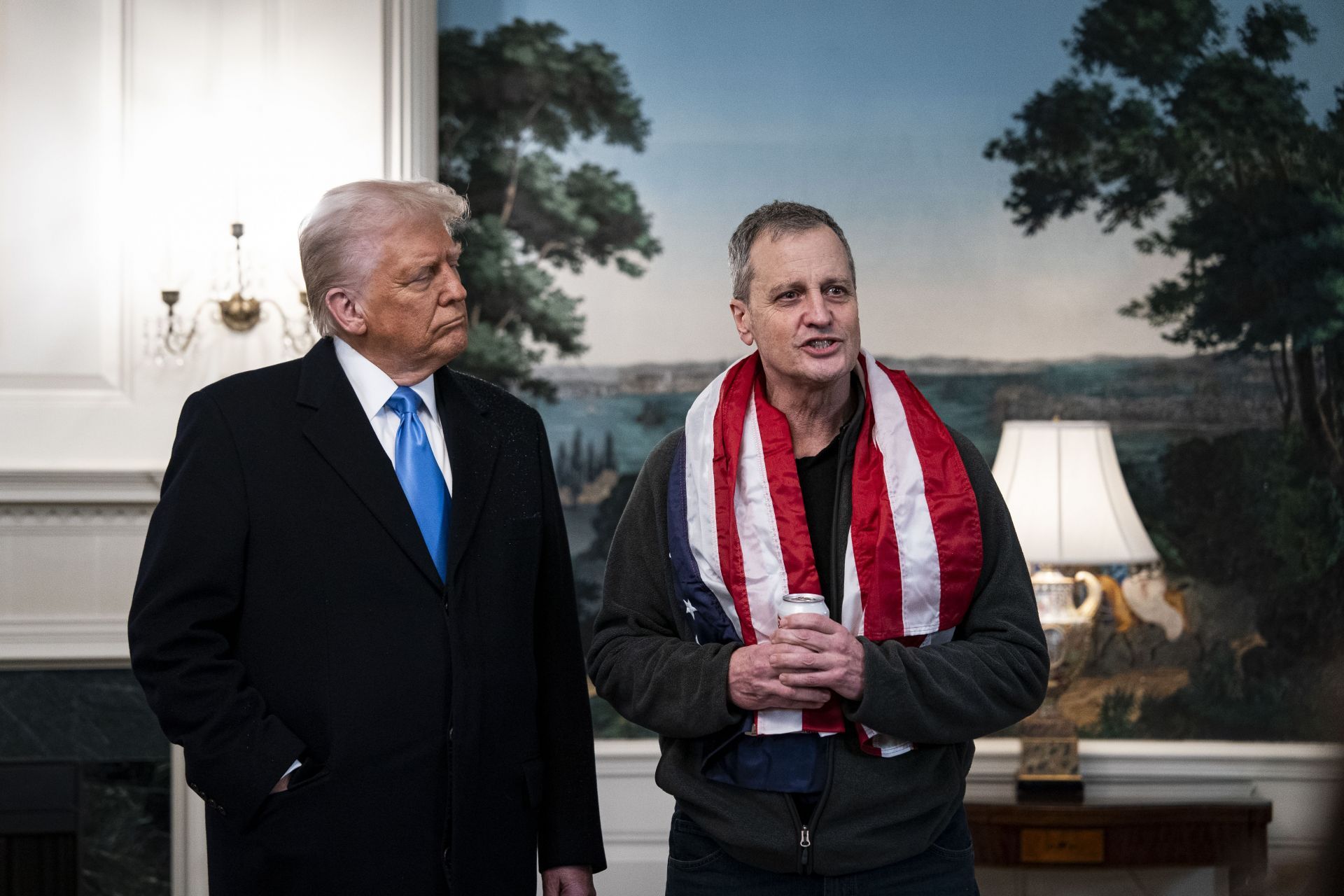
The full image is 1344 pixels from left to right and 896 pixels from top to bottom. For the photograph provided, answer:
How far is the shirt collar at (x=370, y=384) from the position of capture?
1.88 m

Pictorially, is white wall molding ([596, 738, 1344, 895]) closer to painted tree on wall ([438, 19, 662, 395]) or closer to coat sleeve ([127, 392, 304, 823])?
painted tree on wall ([438, 19, 662, 395])

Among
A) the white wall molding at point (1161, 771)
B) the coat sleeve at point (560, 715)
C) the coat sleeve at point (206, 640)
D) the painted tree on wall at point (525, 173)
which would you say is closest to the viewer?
the coat sleeve at point (206, 640)

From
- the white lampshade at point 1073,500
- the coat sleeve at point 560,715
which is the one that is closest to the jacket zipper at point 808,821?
the coat sleeve at point 560,715

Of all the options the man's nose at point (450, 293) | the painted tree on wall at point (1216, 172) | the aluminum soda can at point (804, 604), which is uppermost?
the painted tree on wall at point (1216, 172)

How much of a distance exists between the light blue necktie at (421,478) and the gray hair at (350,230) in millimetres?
166

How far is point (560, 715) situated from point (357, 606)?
389 millimetres

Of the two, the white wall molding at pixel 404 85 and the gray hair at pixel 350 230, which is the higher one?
the white wall molding at pixel 404 85

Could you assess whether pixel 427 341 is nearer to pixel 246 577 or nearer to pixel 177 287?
pixel 246 577

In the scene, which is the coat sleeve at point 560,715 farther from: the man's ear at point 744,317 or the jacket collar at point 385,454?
the man's ear at point 744,317

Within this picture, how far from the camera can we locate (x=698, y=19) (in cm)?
405

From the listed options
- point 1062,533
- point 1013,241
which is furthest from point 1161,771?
point 1013,241

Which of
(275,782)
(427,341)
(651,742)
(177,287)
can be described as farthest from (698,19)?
(275,782)

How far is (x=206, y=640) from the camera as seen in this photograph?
5.66 feet

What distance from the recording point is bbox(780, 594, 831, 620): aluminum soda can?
1.71m
